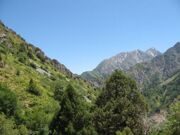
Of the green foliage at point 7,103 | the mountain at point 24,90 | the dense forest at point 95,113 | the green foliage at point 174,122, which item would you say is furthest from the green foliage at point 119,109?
the green foliage at point 7,103

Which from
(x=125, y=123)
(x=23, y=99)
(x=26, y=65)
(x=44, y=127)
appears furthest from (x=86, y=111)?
(x=26, y=65)

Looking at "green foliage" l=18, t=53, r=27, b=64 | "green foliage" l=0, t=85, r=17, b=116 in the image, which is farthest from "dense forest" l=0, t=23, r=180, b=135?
"green foliage" l=18, t=53, r=27, b=64

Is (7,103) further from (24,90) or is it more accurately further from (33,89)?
(33,89)

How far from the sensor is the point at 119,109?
62.1m

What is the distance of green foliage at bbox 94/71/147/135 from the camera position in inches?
2400

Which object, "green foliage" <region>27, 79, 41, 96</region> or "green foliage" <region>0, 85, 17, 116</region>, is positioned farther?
"green foliage" <region>27, 79, 41, 96</region>

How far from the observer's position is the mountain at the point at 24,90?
77.8 meters

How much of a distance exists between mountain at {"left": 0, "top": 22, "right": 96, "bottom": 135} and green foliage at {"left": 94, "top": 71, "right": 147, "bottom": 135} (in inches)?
339

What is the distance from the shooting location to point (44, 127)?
253 feet

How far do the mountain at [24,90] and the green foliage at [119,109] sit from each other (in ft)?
28.3

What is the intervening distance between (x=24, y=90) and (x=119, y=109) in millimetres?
44207

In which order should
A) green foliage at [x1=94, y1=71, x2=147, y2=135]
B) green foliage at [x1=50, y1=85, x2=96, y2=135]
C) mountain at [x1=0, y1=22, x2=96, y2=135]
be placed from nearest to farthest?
green foliage at [x1=94, y1=71, x2=147, y2=135]
green foliage at [x1=50, y1=85, x2=96, y2=135]
mountain at [x1=0, y1=22, x2=96, y2=135]

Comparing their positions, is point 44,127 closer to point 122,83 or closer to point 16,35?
point 122,83

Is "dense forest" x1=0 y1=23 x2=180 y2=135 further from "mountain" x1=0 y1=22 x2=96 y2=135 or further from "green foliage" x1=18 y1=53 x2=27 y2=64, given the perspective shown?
"green foliage" x1=18 y1=53 x2=27 y2=64
